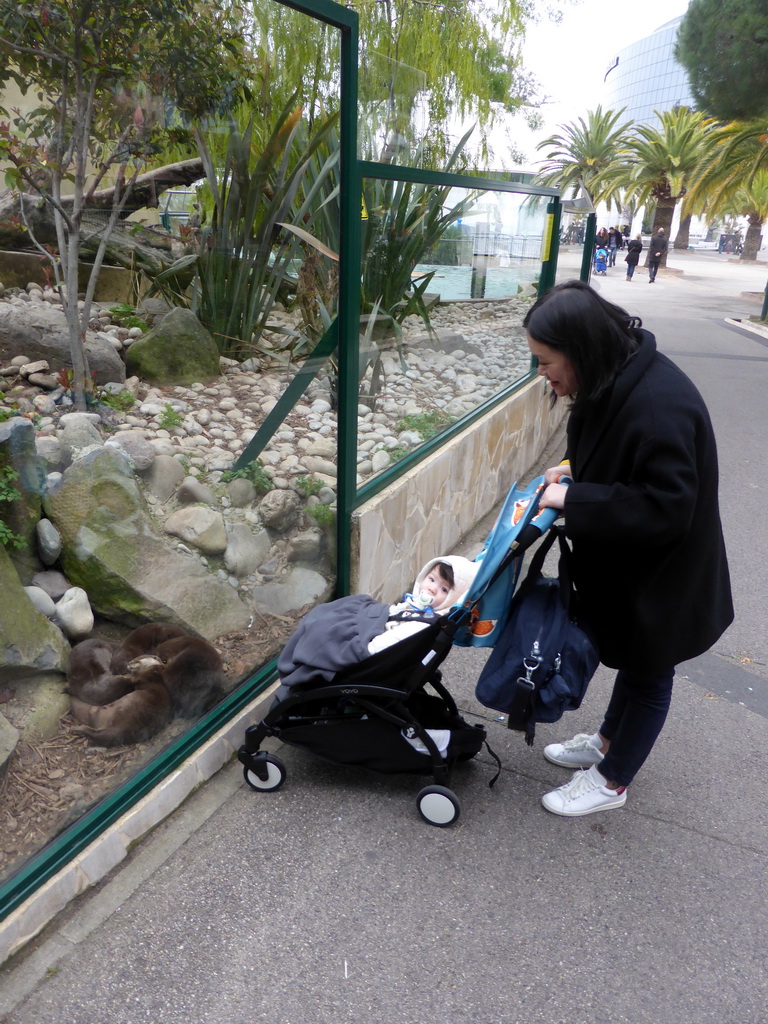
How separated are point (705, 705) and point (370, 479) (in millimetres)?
1752

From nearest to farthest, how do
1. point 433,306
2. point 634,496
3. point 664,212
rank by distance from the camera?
point 634,496 → point 433,306 → point 664,212

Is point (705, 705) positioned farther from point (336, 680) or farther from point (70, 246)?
point (70, 246)

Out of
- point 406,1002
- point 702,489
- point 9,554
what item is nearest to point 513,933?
point 406,1002

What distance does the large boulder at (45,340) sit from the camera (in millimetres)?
2172

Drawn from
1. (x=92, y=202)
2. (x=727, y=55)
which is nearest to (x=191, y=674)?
(x=92, y=202)

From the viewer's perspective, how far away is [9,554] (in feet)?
7.68


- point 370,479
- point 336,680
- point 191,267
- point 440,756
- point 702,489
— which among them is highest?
point 191,267

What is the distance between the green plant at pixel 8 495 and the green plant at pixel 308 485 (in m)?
1.16

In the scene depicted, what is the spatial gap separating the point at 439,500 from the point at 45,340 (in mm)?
2411

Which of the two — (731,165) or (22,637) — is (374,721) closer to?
(22,637)

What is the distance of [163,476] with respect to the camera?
275 centimetres

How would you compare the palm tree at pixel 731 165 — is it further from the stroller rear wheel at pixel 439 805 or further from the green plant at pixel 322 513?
the stroller rear wheel at pixel 439 805

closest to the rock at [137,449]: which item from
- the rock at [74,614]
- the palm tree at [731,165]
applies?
the rock at [74,614]

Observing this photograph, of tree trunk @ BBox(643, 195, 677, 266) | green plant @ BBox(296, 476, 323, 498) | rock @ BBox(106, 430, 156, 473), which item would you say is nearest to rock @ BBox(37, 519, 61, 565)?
rock @ BBox(106, 430, 156, 473)
